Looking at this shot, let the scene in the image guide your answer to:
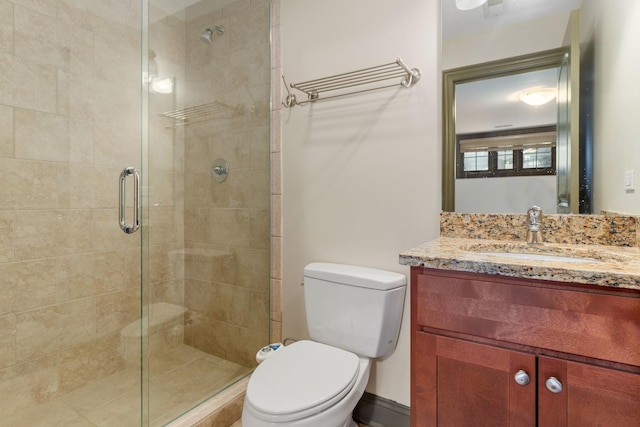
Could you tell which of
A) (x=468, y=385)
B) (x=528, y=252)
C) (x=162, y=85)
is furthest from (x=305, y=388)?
(x=162, y=85)

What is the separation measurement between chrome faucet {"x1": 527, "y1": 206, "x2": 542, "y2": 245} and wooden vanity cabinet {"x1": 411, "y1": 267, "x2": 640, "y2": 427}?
1.74 feet

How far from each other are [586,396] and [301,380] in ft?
2.73

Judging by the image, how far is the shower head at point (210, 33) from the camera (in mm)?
1927

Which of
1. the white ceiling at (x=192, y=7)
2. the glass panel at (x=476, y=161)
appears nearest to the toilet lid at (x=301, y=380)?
the glass panel at (x=476, y=161)

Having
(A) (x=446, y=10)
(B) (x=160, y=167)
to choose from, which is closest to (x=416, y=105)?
(A) (x=446, y=10)

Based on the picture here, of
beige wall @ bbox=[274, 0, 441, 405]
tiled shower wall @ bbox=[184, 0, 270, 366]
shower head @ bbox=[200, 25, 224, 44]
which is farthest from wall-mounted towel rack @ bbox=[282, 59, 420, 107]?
shower head @ bbox=[200, 25, 224, 44]

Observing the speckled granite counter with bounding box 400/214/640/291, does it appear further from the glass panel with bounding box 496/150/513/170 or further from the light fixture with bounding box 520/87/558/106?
the light fixture with bounding box 520/87/558/106

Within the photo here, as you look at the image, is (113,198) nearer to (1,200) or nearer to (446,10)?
(1,200)

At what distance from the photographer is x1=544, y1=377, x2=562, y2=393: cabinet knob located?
803 millimetres

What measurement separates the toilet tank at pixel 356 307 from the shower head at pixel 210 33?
1.49m

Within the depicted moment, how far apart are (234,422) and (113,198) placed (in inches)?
55.4

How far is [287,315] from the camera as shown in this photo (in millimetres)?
1894

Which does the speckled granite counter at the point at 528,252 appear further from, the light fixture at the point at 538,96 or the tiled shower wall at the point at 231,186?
the tiled shower wall at the point at 231,186

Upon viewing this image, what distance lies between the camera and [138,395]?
169 centimetres
